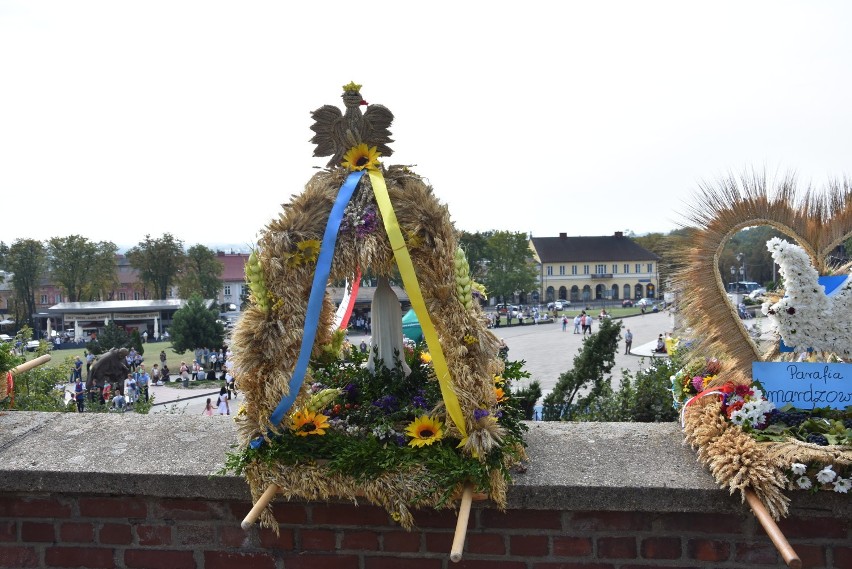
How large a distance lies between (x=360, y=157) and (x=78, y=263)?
68.9m

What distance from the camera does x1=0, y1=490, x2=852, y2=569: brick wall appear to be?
113 inches

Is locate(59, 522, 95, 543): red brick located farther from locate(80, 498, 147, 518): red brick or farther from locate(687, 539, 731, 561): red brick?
locate(687, 539, 731, 561): red brick

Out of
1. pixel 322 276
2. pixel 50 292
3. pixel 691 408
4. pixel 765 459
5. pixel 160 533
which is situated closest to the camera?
pixel 765 459

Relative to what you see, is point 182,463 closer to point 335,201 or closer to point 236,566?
point 236,566

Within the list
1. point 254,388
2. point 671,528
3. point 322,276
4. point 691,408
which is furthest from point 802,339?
point 254,388

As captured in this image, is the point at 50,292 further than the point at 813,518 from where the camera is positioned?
Yes

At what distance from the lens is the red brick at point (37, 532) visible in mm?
3279

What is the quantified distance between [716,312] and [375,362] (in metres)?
1.67

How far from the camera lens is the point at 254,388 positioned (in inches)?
120

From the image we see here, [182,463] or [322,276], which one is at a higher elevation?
[322,276]

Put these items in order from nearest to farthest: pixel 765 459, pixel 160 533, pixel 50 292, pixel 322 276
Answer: pixel 765 459
pixel 322 276
pixel 160 533
pixel 50 292

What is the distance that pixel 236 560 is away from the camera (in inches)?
124

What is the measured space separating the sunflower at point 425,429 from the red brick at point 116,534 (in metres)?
1.33

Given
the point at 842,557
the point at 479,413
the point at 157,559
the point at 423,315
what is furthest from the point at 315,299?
the point at 842,557
